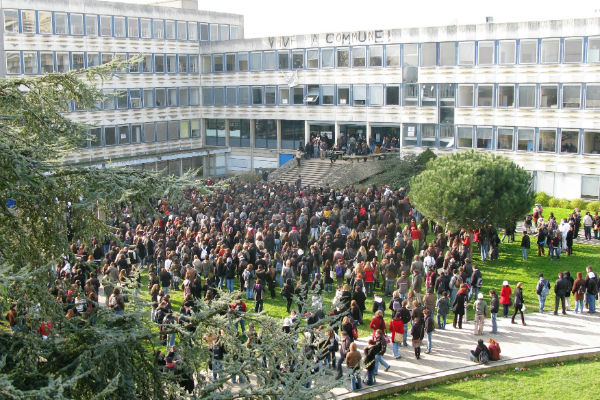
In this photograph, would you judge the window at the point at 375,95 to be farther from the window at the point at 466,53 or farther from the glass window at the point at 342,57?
the window at the point at 466,53

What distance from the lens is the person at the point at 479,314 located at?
1842 cm

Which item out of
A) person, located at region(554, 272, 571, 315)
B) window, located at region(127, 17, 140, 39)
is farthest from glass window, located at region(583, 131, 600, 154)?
window, located at region(127, 17, 140, 39)

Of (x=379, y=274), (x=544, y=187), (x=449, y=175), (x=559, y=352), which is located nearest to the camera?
(x=559, y=352)

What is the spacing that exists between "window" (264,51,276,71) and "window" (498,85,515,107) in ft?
54.4

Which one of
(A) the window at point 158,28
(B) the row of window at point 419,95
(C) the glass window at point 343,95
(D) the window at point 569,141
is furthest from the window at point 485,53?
(A) the window at point 158,28

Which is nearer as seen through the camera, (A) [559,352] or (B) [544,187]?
(A) [559,352]

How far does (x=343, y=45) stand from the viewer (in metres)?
47.2

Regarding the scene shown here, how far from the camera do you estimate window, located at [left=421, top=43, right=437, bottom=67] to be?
1709 inches

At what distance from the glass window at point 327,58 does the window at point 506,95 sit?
1197 cm

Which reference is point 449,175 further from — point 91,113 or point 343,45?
point 91,113

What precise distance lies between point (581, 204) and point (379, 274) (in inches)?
701

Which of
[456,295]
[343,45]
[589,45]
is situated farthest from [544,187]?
[456,295]

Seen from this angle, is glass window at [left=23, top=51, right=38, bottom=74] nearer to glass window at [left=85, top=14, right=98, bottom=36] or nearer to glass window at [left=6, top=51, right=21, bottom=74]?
glass window at [left=6, top=51, right=21, bottom=74]

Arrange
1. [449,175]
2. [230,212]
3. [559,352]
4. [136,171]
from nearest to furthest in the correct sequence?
1. [136,171]
2. [559,352]
3. [449,175]
4. [230,212]
